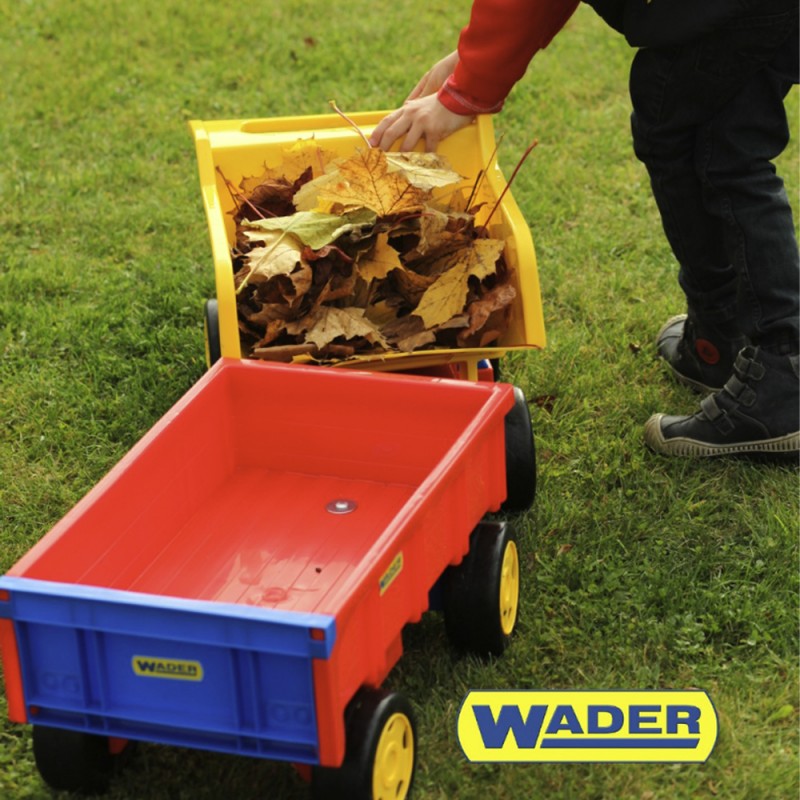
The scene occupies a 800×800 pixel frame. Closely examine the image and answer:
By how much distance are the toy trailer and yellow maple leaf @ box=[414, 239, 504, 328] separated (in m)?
0.28

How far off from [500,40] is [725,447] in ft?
3.07

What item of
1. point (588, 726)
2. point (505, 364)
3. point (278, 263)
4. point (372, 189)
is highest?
point (372, 189)

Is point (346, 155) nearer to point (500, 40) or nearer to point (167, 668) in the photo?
point (500, 40)

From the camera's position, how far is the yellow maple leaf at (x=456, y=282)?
2475mm

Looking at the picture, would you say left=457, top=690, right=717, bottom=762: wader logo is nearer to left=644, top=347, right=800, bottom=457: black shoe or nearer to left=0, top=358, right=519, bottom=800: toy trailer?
left=0, top=358, right=519, bottom=800: toy trailer

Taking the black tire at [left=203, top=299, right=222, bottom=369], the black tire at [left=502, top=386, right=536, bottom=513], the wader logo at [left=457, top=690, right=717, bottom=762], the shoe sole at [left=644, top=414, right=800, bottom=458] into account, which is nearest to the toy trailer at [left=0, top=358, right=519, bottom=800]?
the wader logo at [left=457, top=690, right=717, bottom=762]

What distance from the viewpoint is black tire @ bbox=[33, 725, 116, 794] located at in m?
1.86

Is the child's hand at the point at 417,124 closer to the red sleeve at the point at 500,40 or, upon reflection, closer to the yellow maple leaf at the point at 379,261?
the red sleeve at the point at 500,40

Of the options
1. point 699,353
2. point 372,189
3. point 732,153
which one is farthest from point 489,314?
point 699,353

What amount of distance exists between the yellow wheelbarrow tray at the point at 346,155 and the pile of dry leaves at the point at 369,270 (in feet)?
0.12

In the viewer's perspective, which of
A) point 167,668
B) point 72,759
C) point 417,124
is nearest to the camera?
point 167,668

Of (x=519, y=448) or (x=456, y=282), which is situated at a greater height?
(x=456, y=282)

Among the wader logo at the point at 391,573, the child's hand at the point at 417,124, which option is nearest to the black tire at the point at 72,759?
the wader logo at the point at 391,573

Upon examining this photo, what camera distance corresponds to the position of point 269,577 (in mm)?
2143
